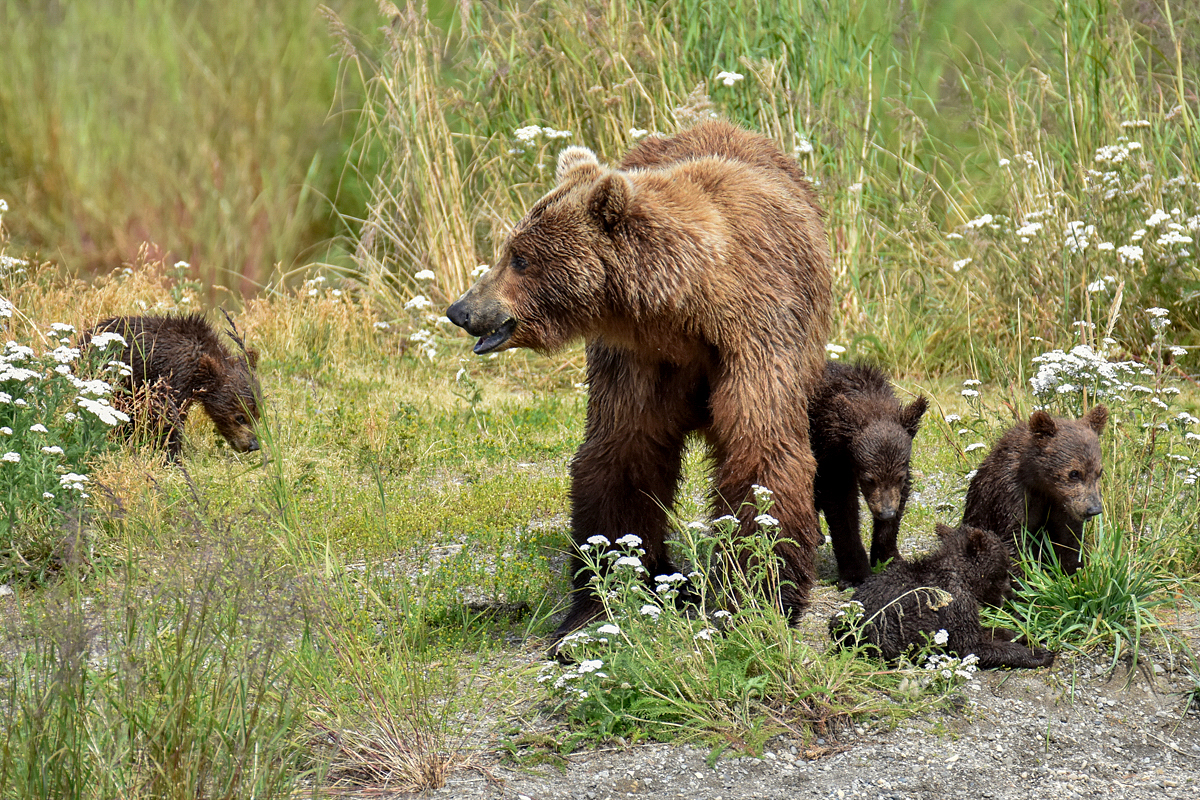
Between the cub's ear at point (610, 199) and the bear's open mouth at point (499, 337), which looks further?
the bear's open mouth at point (499, 337)

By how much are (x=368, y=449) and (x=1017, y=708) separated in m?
4.08

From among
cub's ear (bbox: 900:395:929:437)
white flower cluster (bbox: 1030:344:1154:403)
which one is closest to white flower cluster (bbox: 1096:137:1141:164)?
white flower cluster (bbox: 1030:344:1154:403)

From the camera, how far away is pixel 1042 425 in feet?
15.3

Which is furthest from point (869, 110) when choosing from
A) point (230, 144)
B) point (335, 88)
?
point (230, 144)

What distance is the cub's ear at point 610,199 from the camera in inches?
170

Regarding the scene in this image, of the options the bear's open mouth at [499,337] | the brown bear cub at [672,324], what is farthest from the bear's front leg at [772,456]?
the bear's open mouth at [499,337]

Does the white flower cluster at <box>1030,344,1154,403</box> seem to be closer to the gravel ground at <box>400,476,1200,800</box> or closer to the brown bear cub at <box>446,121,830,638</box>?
the brown bear cub at <box>446,121,830,638</box>

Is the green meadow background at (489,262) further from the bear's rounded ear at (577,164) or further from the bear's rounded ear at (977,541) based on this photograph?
the bear's rounded ear at (577,164)

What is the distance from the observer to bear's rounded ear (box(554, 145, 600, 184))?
4.59m

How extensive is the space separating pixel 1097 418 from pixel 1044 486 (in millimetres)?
378

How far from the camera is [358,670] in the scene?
12.5ft

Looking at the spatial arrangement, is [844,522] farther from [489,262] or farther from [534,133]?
[489,262]

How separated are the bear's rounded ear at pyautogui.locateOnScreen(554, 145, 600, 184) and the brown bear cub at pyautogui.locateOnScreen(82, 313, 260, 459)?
2.71 meters

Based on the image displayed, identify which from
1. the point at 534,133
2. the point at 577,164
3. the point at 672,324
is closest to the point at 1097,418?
the point at 672,324
